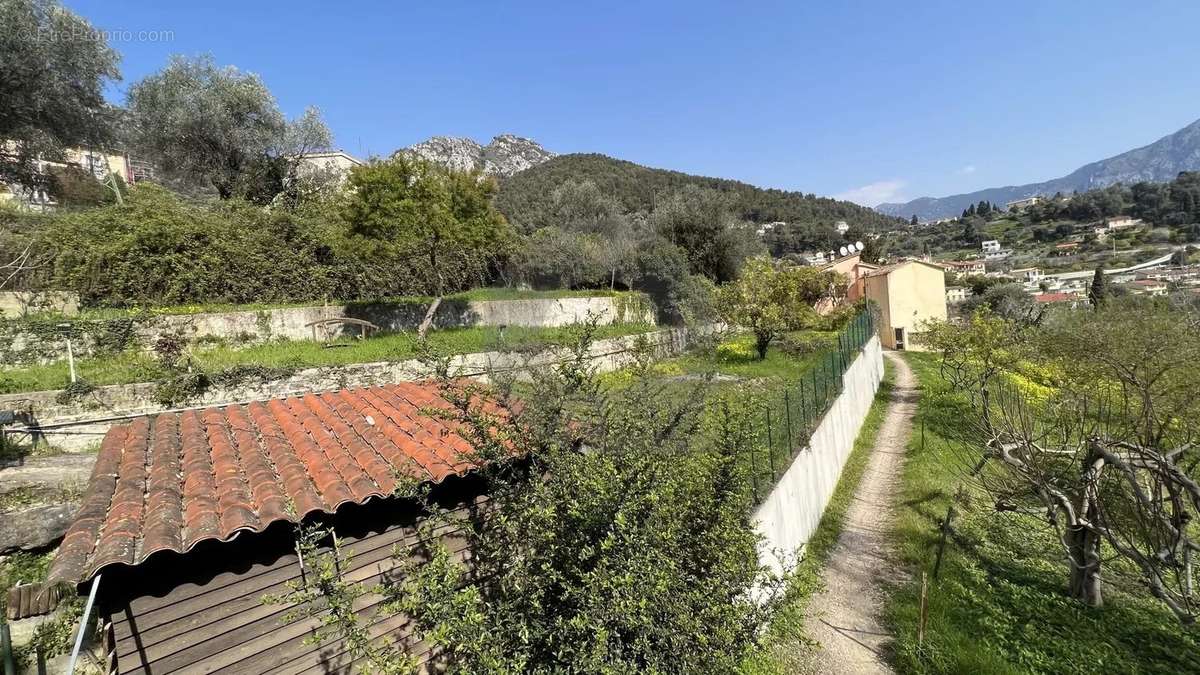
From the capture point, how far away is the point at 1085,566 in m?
6.57

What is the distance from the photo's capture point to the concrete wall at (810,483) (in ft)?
22.5

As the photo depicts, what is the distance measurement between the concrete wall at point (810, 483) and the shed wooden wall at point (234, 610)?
12.5ft

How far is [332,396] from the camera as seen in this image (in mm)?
5965

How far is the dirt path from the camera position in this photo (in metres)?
5.99

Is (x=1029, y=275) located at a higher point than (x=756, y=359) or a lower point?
lower

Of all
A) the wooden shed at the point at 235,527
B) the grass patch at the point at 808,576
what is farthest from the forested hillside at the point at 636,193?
the wooden shed at the point at 235,527

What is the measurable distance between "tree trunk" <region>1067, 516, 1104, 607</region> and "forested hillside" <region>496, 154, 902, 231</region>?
2801 centimetres

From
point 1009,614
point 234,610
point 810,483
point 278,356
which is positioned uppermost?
point 278,356

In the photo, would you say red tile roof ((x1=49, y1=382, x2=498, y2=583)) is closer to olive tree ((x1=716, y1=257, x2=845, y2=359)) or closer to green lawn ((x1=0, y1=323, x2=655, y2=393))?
green lawn ((x1=0, y1=323, x2=655, y2=393))

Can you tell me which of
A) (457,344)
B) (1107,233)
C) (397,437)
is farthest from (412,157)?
(1107,233)

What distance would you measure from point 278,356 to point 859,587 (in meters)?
13.7

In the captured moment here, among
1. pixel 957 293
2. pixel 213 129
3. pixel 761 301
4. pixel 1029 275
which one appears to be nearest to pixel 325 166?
pixel 213 129

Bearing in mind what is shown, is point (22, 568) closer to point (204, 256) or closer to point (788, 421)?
point (788, 421)

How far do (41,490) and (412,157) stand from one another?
483 inches
